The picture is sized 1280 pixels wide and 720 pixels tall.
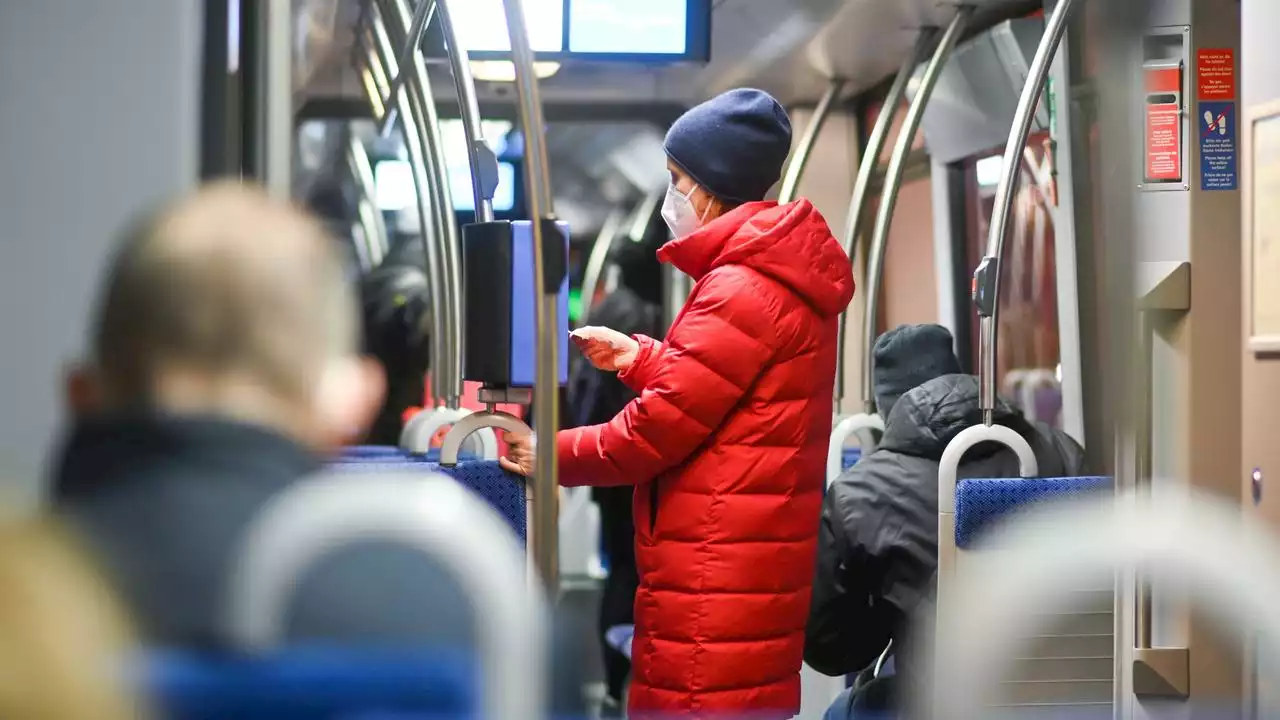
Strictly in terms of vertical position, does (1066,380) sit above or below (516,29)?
below

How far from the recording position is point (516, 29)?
202cm

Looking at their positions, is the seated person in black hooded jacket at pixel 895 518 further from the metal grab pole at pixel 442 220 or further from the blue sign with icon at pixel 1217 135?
the metal grab pole at pixel 442 220

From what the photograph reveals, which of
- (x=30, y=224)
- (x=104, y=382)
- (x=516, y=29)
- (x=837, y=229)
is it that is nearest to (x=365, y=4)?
(x=837, y=229)

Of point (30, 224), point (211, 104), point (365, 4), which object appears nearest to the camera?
point (30, 224)

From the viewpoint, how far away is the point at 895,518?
3.26 m

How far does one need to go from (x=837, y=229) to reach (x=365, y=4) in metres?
1.83

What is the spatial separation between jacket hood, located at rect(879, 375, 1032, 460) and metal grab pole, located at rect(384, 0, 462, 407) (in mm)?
1026

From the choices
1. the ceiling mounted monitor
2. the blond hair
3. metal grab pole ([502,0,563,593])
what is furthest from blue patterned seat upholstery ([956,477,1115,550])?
the blond hair

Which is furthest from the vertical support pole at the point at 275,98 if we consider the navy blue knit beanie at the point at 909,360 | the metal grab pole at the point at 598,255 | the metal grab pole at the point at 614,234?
the metal grab pole at the point at 598,255

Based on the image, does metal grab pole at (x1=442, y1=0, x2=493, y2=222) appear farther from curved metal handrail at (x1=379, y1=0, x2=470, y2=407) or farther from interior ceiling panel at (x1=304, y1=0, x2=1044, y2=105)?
interior ceiling panel at (x1=304, y1=0, x2=1044, y2=105)

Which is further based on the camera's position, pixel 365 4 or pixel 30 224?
pixel 365 4

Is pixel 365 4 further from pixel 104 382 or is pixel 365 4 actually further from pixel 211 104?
pixel 104 382

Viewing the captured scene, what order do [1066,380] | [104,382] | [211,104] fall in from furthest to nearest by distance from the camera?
[1066,380], [211,104], [104,382]

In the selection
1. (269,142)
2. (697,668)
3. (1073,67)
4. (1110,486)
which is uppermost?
(1073,67)
